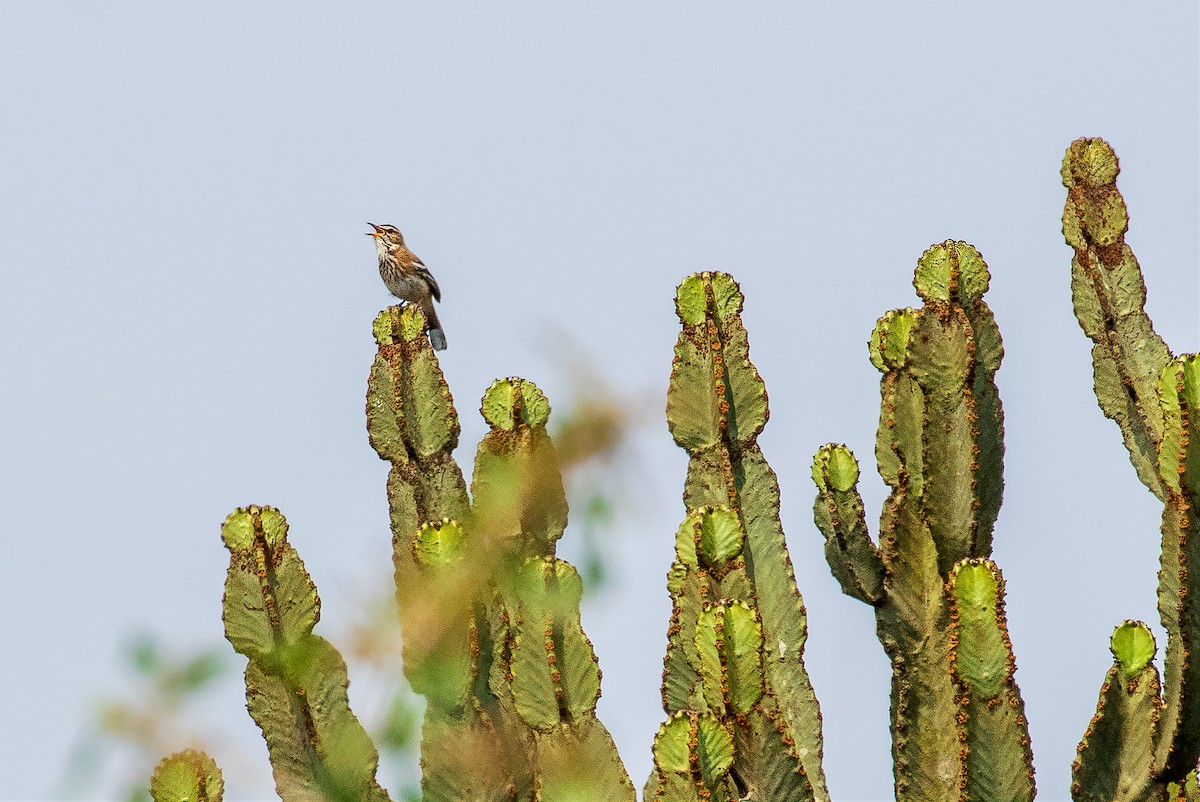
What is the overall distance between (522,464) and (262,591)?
1.29 metres

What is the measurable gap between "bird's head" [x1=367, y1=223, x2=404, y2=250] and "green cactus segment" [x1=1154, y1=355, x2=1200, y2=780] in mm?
8654

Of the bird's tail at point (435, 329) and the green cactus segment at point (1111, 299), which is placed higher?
the bird's tail at point (435, 329)

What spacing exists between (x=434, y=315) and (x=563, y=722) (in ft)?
26.5

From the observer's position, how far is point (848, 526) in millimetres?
7332

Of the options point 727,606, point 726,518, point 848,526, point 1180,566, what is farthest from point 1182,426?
point 727,606

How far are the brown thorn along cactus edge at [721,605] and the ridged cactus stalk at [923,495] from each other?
0.04 feet

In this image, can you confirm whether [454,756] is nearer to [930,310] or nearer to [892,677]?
[892,677]

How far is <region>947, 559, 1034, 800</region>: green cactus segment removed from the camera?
20.2 ft

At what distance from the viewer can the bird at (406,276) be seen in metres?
14.0

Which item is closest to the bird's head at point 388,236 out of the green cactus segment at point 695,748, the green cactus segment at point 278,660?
the green cactus segment at point 278,660

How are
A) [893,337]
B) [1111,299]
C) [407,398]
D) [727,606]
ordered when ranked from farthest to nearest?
1. [1111,299]
2. [407,398]
3. [893,337]
4. [727,606]

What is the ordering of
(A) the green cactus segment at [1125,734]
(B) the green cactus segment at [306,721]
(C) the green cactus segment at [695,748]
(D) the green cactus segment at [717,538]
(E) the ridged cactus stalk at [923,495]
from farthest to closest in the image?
(E) the ridged cactus stalk at [923,495]
(A) the green cactus segment at [1125,734]
(D) the green cactus segment at [717,538]
(B) the green cactus segment at [306,721]
(C) the green cactus segment at [695,748]

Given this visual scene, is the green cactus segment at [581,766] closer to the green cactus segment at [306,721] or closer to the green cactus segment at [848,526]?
the green cactus segment at [306,721]

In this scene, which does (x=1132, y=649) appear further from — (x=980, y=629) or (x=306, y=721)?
(x=306, y=721)
